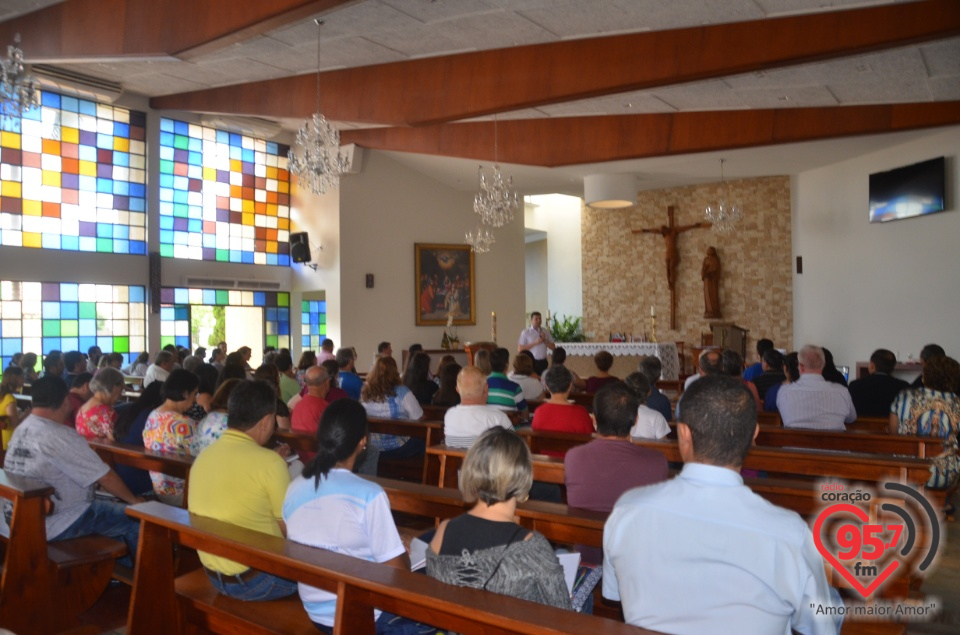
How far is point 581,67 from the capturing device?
6434 millimetres

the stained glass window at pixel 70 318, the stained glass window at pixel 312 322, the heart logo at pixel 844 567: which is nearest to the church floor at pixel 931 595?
the heart logo at pixel 844 567

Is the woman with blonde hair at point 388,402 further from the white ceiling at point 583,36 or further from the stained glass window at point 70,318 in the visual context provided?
the stained glass window at point 70,318

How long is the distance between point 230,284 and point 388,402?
753cm

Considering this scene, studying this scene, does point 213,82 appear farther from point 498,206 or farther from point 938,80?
point 938,80

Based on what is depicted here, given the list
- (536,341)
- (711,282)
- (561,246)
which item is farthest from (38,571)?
(561,246)

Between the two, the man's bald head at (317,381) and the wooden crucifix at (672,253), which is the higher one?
the wooden crucifix at (672,253)

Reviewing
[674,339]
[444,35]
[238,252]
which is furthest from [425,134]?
[674,339]

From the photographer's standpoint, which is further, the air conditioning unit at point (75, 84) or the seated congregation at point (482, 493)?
the air conditioning unit at point (75, 84)

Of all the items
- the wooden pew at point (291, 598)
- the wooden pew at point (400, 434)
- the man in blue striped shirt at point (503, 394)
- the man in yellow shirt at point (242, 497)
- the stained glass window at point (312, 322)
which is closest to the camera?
the wooden pew at point (291, 598)

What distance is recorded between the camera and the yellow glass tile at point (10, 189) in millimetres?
9234

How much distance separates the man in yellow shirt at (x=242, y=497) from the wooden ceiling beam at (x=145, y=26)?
3.38 m

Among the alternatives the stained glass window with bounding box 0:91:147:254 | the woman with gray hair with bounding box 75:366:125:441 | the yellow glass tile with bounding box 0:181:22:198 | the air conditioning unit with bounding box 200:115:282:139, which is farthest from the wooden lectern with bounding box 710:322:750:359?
the yellow glass tile with bounding box 0:181:22:198

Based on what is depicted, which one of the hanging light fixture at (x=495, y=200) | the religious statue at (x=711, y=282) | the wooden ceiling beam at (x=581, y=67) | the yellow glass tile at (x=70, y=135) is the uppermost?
the yellow glass tile at (x=70, y=135)

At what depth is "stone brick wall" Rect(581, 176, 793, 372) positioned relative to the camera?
11469 mm
